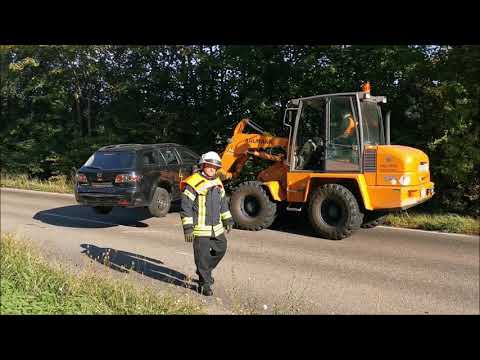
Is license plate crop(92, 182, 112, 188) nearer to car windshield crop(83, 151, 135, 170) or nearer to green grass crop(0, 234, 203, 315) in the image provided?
car windshield crop(83, 151, 135, 170)

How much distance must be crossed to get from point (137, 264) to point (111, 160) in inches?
85.6

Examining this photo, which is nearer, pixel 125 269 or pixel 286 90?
pixel 125 269

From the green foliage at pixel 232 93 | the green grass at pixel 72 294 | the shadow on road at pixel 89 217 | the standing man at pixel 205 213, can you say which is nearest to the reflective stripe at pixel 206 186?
the standing man at pixel 205 213

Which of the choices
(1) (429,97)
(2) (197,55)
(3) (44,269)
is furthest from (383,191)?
(2) (197,55)

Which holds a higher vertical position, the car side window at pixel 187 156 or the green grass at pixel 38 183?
the car side window at pixel 187 156

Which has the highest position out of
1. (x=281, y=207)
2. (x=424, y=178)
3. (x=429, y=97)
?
(x=429, y=97)

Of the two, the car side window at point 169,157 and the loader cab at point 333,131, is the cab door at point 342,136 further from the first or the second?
the car side window at point 169,157

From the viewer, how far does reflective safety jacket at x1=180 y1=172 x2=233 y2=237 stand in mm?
4125

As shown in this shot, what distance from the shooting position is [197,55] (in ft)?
35.8

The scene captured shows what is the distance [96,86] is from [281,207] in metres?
6.06

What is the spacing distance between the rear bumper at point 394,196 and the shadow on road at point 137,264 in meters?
3.89

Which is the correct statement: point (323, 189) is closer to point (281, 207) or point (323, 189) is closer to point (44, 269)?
point (281, 207)

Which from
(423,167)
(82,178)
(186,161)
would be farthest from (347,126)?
(82,178)

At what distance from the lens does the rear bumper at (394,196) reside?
23.0 ft
